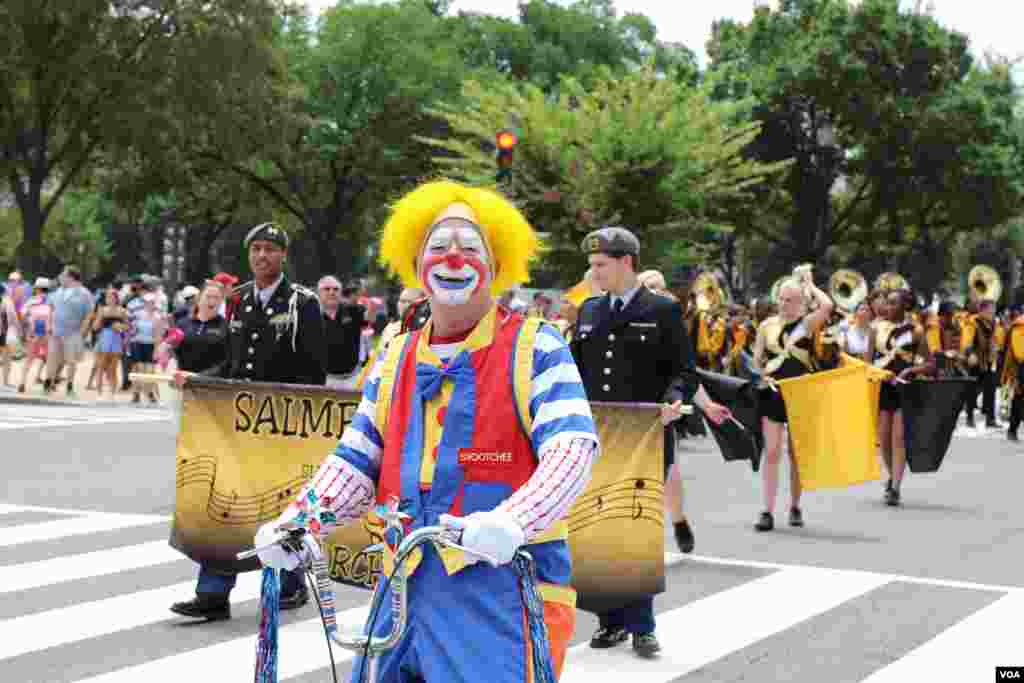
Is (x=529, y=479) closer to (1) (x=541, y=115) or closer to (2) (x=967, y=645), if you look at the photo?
(2) (x=967, y=645)

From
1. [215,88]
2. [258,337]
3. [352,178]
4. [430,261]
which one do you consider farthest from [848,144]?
[430,261]

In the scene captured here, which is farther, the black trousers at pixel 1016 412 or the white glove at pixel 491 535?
the black trousers at pixel 1016 412

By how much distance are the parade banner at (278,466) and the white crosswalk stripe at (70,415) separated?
11133 mm

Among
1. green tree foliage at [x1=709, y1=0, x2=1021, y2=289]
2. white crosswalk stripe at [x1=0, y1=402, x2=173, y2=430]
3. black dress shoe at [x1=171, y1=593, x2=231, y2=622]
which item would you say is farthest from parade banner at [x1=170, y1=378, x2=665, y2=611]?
green tree foliage at [x1=709, y1=0, x2=1021, y2=289]

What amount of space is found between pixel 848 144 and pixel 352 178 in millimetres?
16332

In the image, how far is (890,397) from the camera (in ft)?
41.9

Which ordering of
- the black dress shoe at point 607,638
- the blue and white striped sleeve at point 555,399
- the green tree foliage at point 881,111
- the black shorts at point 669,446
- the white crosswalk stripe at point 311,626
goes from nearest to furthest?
the blue and white striped sleeve at point 555,399 < the white crosswalk stripe at point 311,626 < the black dress shoe at point 607,638 < the black shorts at point 669,446 < the green tree foliage at point 881,111

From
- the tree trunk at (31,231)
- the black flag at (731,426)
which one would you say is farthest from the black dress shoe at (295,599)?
the tree trunk at (31,231)

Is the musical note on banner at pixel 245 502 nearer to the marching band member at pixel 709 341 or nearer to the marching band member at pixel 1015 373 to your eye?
the marching band member at pixel 709 341

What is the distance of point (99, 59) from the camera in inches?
1242

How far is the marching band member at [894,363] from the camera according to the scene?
41.7ft

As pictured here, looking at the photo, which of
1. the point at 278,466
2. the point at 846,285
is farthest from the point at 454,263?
the point at 846,285

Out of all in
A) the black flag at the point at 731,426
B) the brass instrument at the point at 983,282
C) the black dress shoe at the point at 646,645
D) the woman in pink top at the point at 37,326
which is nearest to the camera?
the black dress shoe at the point at 646,645

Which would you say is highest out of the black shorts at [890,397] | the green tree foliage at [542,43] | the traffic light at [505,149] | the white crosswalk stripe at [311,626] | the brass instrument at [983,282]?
the green tree foliage at [542,43]
